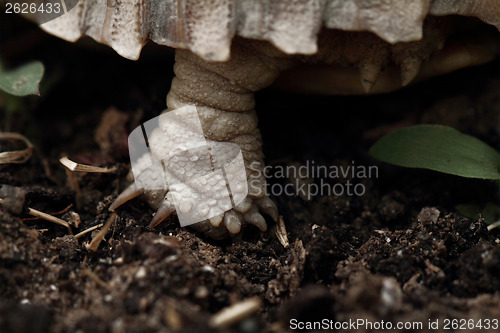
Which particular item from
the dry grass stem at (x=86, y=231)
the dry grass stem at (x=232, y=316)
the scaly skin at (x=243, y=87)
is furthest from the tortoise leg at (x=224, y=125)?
the dry grass stem at (x=232, y=316)

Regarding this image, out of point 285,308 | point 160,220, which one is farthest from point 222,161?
point 285,308

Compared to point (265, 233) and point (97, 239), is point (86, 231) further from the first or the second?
point (265, 233)

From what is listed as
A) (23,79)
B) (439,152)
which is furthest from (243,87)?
(23,79)

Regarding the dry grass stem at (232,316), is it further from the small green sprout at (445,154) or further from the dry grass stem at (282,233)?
the small green sprout at (445,154)

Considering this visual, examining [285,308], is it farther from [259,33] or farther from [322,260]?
[259,33]

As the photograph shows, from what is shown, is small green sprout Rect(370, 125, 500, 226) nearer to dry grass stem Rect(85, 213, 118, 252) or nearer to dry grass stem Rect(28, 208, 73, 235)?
dry grass stem Rect(85, 213, 118, 252)

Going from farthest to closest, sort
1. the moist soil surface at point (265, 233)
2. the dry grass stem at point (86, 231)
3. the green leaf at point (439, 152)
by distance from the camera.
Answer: the green leaf at point (439, 152) < the dry grass stem at point (86, 231) < the moist soil surface at point (265, 233)
